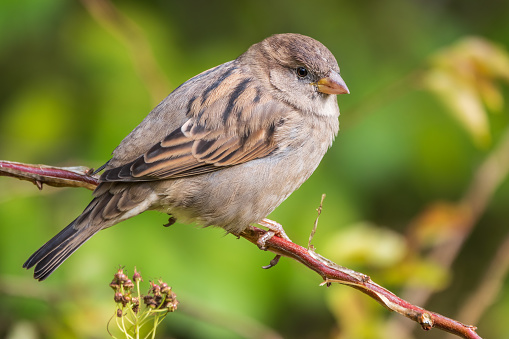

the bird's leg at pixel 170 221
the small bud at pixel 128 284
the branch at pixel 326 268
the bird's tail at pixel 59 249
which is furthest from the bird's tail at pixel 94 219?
the small bud at pixel 128 284

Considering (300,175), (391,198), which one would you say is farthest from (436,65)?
(391,198)

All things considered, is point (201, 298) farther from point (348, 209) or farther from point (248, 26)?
point (248, 26)

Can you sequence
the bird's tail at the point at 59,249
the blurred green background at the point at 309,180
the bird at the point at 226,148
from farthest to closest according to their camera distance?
the blurred green background at the point at 309,180 → the bird at the point at 226,148 → the bird's tail at the point at 59,249

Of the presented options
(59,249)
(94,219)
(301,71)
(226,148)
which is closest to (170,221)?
(226,148)

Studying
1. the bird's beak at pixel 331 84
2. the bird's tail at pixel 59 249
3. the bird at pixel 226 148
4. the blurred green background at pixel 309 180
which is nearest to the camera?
the bird's tail at pixel 59 249

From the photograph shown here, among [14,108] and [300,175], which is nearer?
[300,175]

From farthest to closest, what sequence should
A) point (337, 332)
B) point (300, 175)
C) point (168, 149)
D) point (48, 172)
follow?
point (337, 332) → point (300, 175) → point (168, 149) → point (48, 172)

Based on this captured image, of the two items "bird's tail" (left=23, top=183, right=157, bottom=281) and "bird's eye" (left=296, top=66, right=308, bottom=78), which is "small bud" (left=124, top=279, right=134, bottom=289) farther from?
"bird's eye" (left=296, top=66, right=308, bottom=78)

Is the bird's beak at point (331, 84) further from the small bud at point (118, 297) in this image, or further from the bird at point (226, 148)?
the small bud at point (118, 297)

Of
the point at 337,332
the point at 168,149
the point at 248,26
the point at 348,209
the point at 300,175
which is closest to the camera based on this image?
the point at 168,149
